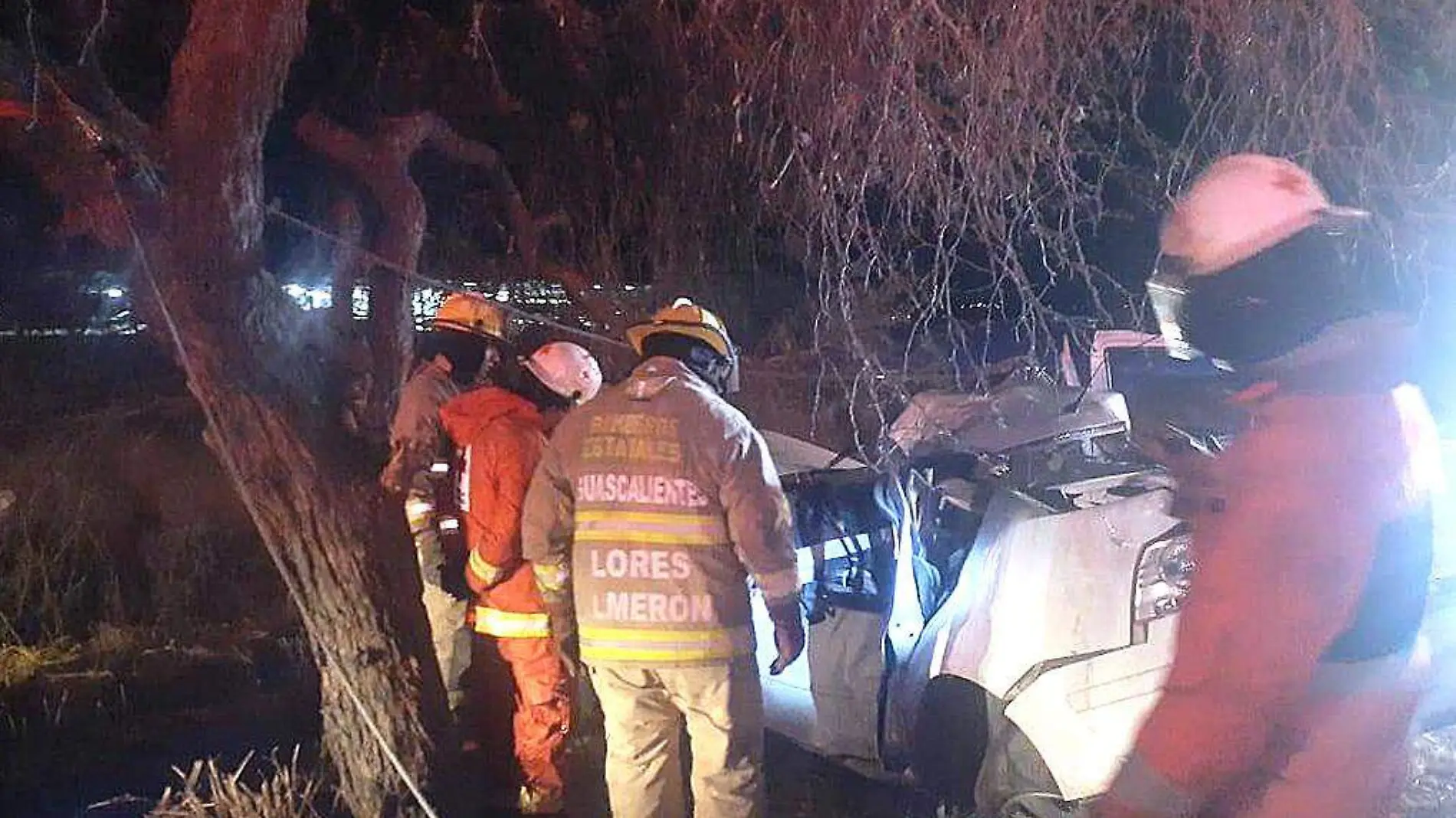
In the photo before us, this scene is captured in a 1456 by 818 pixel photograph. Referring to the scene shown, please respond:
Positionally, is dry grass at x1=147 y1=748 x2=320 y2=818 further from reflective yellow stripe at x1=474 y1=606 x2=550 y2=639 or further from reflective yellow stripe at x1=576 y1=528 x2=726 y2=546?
reflective yellow stripe at x1=576 y1=528 x2=726 y2=546

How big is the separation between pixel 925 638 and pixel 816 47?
73.7 inches

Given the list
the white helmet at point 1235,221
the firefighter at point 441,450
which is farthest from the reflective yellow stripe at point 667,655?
the white helmet at point 1235,221

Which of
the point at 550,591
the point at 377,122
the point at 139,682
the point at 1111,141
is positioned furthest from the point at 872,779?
the point at 377,122

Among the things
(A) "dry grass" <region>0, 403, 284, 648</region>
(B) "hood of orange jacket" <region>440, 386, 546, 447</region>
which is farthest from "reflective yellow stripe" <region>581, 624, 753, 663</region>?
(A) "dry grass" <region>0, 403, 284, 648</region>

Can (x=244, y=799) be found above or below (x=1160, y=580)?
below

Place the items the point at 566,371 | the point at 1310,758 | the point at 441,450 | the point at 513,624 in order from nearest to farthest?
the point at 1310,758 < the point at 513,624 < the point at 566,371 < the point at 441,450

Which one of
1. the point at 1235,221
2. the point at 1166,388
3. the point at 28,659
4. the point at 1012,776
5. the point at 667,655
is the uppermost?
the point at 1235,221

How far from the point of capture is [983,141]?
4.39 metres

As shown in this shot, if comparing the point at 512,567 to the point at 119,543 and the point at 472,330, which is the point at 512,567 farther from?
the point at 119,543

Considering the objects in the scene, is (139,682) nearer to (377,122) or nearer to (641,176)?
(377,122)

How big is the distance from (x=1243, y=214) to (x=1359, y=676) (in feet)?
2.31

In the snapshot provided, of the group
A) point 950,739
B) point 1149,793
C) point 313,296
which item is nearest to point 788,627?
point 950,739

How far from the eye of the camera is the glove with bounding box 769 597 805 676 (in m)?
3.79

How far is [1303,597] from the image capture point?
1.95 meters
